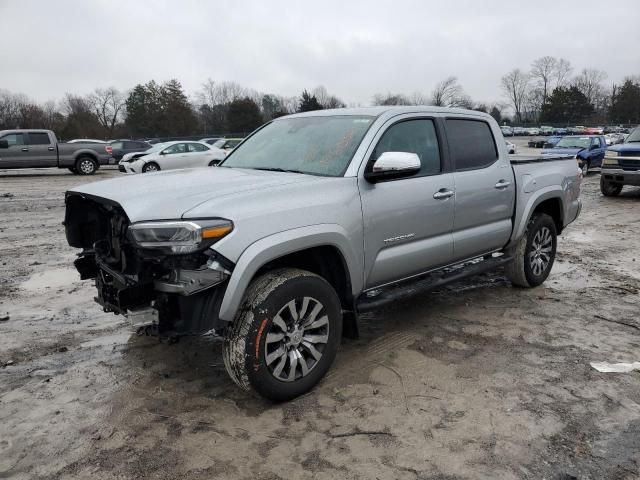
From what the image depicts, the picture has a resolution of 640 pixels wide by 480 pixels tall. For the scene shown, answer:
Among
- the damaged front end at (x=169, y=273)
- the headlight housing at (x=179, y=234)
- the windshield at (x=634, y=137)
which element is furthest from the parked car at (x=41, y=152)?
the headlight housing at (x=179, y=234)

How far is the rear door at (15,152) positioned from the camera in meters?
19.7

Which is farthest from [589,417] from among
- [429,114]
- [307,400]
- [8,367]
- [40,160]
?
[40,160]

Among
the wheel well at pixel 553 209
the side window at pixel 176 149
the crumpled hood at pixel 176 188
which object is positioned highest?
the side window at pixel 176 149

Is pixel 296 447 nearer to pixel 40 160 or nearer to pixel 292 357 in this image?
pixel 292 357

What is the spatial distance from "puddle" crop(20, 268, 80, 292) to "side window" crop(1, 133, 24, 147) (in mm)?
15843

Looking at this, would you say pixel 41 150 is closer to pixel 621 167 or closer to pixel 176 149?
pixel 176 149

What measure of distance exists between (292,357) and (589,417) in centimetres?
186

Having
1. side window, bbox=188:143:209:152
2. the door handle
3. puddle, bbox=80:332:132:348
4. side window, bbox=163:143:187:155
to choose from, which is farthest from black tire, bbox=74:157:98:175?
the door handle

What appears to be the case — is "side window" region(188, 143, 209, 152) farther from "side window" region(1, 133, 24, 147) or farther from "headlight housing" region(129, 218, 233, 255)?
"headlight housing" region(129, 218, 233, 255)

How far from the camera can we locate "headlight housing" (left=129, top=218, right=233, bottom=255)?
291 cm

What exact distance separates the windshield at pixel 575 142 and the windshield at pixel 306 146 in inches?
745

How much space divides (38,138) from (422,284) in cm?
2003

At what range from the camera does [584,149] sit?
66.0 feet

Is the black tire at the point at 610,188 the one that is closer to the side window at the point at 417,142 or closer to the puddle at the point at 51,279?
the side window at the point at 417,142
